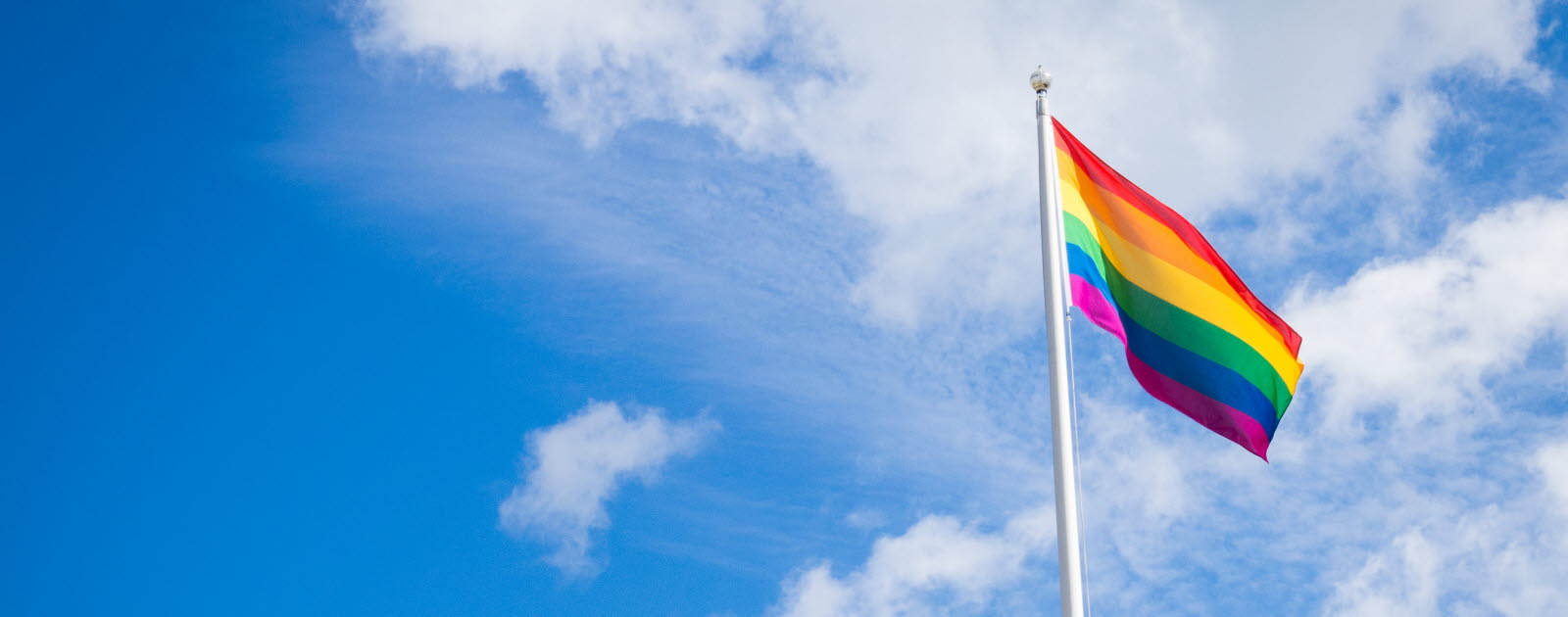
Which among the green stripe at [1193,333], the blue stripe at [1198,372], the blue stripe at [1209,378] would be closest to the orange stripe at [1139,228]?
the green stripe at [1193,333]

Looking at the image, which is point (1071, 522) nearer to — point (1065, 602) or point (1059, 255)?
point (1065, 602)

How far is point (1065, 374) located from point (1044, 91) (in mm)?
4660

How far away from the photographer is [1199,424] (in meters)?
17.7

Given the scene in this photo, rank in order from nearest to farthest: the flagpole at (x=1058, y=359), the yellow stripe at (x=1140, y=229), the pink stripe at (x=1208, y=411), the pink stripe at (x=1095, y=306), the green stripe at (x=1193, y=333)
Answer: the flagpole at (x=1058, y=359)
the pink stripe at (x=1208, y=411)
the pink stripe at (x=1095, y=306)
the green stripe at (x=1193, y=333)
the yellow stripe at (x=1140, y=229)

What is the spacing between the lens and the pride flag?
1777 cm

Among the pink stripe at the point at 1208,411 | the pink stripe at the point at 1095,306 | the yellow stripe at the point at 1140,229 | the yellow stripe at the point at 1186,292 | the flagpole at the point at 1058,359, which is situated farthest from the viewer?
the yellow stripe at the point at 1140,229

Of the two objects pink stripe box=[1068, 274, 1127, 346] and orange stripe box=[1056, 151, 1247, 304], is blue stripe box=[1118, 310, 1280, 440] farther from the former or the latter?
orange stripe box=[1056, 151, 1247, 304]

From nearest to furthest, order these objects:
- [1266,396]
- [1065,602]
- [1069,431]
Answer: [1065,602]
[1069,431]
[1266,396]

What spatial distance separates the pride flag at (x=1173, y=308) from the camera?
17.8 m

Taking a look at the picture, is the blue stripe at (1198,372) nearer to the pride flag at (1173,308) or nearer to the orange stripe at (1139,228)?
the pride flag at (1173,308)

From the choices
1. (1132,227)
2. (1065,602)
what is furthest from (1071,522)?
(1132,227)

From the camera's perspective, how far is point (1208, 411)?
1767 centimetres

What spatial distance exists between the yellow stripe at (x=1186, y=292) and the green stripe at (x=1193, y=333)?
0.30 ft

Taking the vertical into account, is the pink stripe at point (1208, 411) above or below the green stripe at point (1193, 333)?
below
